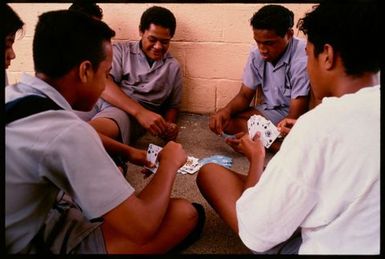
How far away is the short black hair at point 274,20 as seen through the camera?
228 centimetres

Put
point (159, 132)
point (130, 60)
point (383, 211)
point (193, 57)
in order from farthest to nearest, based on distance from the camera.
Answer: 1. point (193, 57)
2. point (130, 60)
3. point (159, 132)
4. point (383, 211)

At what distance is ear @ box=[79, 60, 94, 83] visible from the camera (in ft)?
3.86

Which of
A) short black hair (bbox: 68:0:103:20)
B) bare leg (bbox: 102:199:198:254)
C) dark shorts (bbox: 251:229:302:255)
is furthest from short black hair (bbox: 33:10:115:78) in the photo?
short black hair (bbox: 68:0:103:20)

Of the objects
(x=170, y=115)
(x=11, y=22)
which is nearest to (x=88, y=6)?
(x=170, y=115)

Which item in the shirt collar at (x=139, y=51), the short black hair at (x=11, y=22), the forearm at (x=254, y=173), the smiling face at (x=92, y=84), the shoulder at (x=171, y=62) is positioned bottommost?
the forearm at (x=254, y=173)

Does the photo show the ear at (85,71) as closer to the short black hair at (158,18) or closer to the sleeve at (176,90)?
the short black hair at (158,18)

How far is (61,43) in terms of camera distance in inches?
45.7

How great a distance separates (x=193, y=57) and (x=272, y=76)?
745 mm

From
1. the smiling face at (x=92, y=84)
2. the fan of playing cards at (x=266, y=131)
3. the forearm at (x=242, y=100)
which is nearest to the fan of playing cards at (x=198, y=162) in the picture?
the fan of playing cards at (x=266, y=131)

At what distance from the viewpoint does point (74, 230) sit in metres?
1.24

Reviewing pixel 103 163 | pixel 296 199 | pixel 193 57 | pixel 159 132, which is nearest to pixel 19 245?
pixel 103 163

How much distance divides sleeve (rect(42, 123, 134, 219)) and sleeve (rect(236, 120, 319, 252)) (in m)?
0.40

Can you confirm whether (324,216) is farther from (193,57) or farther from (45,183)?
(193,57)

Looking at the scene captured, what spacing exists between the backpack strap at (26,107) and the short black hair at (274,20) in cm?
163
